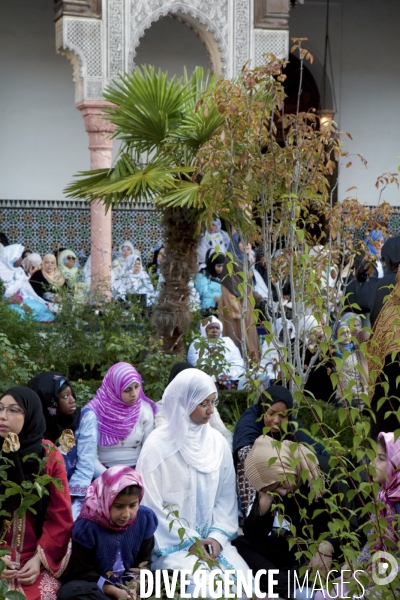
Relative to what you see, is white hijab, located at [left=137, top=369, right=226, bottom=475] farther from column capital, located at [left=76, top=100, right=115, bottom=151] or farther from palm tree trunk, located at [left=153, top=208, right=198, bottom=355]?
column capital, located at [left=76, top=100, right=115, bottom=151]

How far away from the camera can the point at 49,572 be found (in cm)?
344

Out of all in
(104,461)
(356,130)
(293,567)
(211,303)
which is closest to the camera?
(293,567)

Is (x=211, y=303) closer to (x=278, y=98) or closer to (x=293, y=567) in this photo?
(x=278, y=98)

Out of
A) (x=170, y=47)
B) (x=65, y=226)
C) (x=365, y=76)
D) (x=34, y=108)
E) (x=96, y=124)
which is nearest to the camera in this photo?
(x=96, y=124)

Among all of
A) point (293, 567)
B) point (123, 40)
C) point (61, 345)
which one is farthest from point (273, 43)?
point (293, 567)

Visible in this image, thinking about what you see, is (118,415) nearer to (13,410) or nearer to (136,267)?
(13,410)

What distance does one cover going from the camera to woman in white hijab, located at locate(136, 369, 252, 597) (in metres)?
3.91

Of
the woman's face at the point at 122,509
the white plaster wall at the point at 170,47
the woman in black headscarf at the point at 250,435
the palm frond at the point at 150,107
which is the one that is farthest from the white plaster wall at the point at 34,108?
the woman's face at the point at 122,509

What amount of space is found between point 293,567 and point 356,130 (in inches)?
380

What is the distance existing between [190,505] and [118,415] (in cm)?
79

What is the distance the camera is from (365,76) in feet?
41.9

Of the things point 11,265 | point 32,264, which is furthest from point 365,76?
point 11,265

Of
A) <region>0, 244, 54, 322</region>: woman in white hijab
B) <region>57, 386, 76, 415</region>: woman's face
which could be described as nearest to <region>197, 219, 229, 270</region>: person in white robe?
<region>0, 244, 54, 322</region>: woman in white hijab

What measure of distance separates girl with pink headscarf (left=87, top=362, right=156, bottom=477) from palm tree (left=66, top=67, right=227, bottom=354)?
1.89 meters
